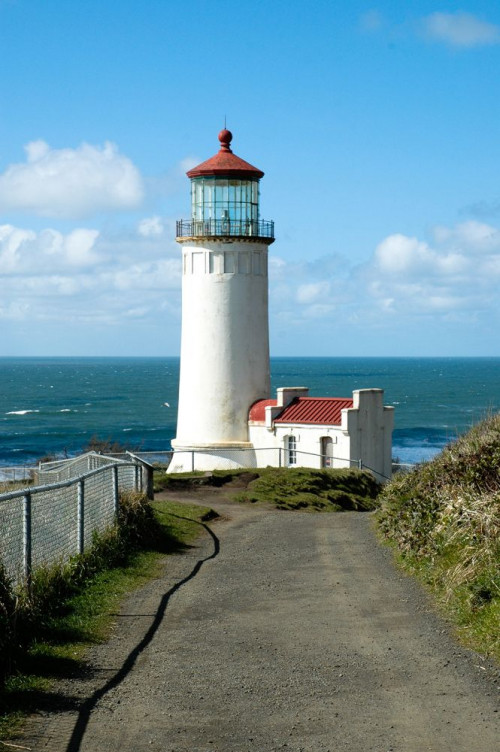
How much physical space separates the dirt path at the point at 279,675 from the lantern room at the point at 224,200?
19.0m

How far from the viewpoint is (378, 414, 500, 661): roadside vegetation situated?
30.9 ft

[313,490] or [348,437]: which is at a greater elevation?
[348,437]

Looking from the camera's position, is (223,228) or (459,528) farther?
(223,228)

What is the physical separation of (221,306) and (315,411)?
4139 millimetres

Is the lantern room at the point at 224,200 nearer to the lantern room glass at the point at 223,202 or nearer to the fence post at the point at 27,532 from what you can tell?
the lantern room glass at the point at 223,202

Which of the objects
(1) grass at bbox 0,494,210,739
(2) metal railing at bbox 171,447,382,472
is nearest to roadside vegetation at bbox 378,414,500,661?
(1) grass at bbox 0,494,210,739

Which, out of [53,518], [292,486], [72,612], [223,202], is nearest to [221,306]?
[223,202]

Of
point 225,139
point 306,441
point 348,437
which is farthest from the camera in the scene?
point 225,139

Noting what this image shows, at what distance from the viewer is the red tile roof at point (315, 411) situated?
1152 inches

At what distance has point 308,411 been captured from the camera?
29828 millimetres

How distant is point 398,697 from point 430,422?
7753 cm

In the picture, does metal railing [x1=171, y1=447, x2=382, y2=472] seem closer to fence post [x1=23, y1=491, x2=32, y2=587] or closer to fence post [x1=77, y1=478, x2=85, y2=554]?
fence post [x1=77, y1=478, x2=85, y2=554]

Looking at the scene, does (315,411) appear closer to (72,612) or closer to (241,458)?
(241,458)

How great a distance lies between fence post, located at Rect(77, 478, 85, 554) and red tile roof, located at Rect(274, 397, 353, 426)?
57.1ft
